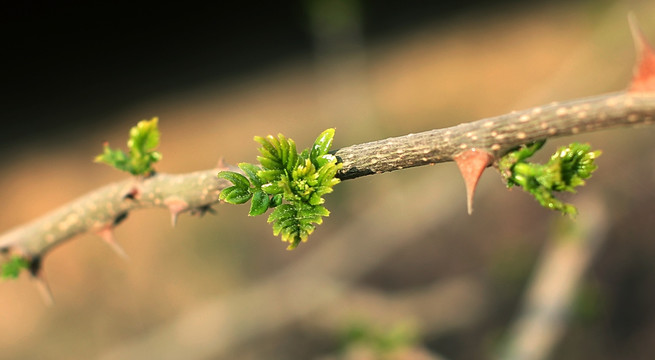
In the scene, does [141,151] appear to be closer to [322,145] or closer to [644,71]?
[322,145]

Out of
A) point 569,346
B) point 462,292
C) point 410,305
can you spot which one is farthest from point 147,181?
point 569,346

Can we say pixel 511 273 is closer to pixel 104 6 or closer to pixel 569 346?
pixel 569 346

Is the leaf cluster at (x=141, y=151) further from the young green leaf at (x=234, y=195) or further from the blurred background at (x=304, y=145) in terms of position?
the blurred background at (x=304, y=145)

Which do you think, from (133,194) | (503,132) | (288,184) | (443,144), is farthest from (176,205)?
(503,132)

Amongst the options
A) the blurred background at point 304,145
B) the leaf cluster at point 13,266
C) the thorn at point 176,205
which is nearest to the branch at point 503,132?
the thorn at point 176,205

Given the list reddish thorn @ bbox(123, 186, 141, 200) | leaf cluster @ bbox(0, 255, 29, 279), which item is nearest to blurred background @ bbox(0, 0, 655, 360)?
leaf cluster @ bbox(0, 255, 29, 279)

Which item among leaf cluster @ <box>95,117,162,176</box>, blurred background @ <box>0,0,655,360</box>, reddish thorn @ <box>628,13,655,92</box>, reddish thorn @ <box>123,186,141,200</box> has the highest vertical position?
blurred background @ <box>0,0,655,360</box>

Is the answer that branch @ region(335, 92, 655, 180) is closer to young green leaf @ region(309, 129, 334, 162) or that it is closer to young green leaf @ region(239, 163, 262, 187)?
young green leaf @ region(309, 129, 334, 162)
